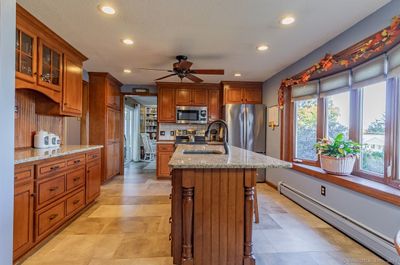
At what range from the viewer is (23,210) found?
1.85 meters

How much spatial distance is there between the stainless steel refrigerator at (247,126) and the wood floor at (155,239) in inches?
66.5

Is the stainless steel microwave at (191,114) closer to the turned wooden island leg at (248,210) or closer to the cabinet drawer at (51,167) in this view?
the cabinet drawer at (51,167)

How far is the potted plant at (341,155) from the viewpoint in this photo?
2543 mm

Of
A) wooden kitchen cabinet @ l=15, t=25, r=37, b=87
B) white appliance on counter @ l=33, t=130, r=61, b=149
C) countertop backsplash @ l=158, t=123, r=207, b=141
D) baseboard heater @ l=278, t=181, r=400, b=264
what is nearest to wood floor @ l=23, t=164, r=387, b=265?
baseboard heater @ l=278, t=181, r=400, b=264

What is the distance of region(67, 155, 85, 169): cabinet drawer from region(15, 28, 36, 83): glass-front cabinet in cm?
96

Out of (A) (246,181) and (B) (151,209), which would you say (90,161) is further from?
(A) (246,181)

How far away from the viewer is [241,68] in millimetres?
4070

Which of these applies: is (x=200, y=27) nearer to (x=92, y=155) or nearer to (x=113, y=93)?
(x=92, y=155)

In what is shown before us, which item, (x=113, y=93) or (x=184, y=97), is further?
(x=184, y=97)

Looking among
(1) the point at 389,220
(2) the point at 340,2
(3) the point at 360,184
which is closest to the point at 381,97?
(3) the point at 360,184

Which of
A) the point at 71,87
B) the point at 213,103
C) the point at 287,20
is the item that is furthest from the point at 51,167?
the point at 213,103

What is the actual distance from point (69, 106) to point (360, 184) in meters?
3.73

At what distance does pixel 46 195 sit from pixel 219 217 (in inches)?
67.4

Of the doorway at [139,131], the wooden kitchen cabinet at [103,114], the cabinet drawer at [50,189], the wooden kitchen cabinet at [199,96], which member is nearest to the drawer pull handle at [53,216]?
the cabinet drawer at [50,189]
